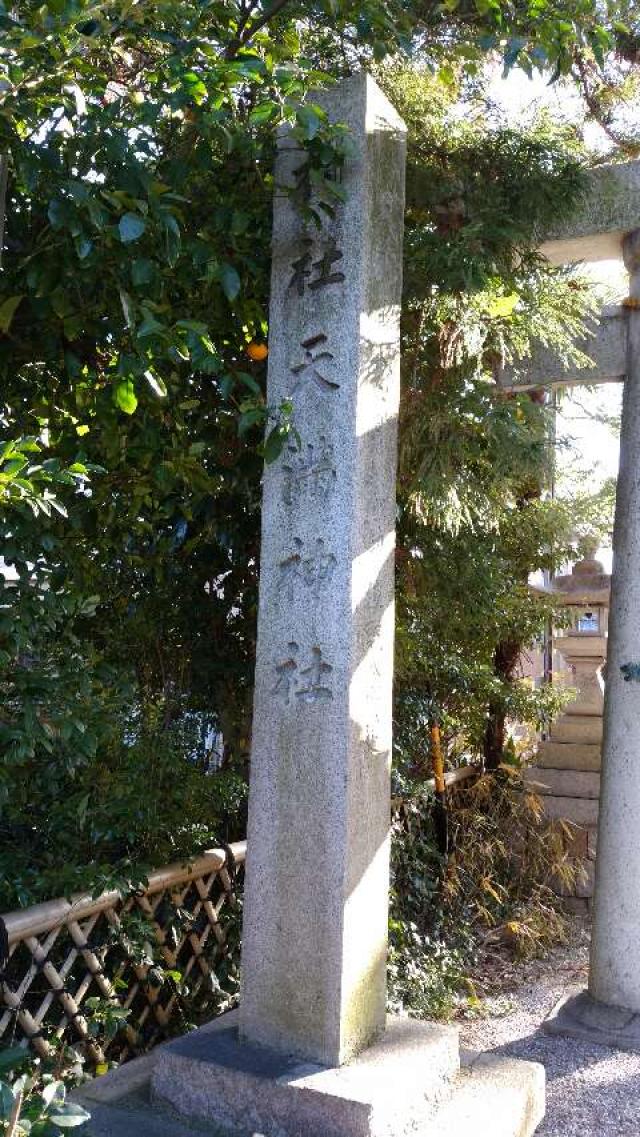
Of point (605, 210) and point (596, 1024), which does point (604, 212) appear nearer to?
point (605, 210)

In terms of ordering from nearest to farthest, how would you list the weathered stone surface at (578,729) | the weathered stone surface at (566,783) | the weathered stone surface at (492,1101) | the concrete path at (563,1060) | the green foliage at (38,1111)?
the green foliage at (38,1111), the weathered stone surface at (492,1101), the concrete path at (563,1060), the weathered stone surface at (566,783), the weathered stone surface at (578,729)

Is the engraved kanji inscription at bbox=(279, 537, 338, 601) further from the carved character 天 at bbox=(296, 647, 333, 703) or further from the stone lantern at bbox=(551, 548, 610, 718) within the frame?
the stone lantern at bbox=(551, 548, 610, 718)

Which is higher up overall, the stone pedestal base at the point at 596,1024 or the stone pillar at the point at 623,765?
the stone pillar at the point at 623,765

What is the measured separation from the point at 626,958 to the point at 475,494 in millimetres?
2296

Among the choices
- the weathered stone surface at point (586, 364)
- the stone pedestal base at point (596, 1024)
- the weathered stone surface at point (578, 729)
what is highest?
the weathered stone surface at point (586, 364)

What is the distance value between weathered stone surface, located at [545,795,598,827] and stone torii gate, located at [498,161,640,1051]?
7.20 ft

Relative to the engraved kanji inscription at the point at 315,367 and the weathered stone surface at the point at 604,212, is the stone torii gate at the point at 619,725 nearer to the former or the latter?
the weathered stone surface at the point at 604,212

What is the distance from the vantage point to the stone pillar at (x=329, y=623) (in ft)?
9.88

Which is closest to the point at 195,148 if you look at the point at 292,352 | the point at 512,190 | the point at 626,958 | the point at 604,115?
the point at 292,352

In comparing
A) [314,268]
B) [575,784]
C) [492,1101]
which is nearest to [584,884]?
[575,784]

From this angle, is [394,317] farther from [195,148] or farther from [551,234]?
[551,234]

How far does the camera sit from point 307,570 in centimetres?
314

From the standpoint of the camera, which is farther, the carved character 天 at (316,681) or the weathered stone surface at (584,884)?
the weathered stone surface at (584,884)

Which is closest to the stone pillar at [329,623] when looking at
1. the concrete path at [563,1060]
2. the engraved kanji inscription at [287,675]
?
the engraved kanji inscription at [287,675]
